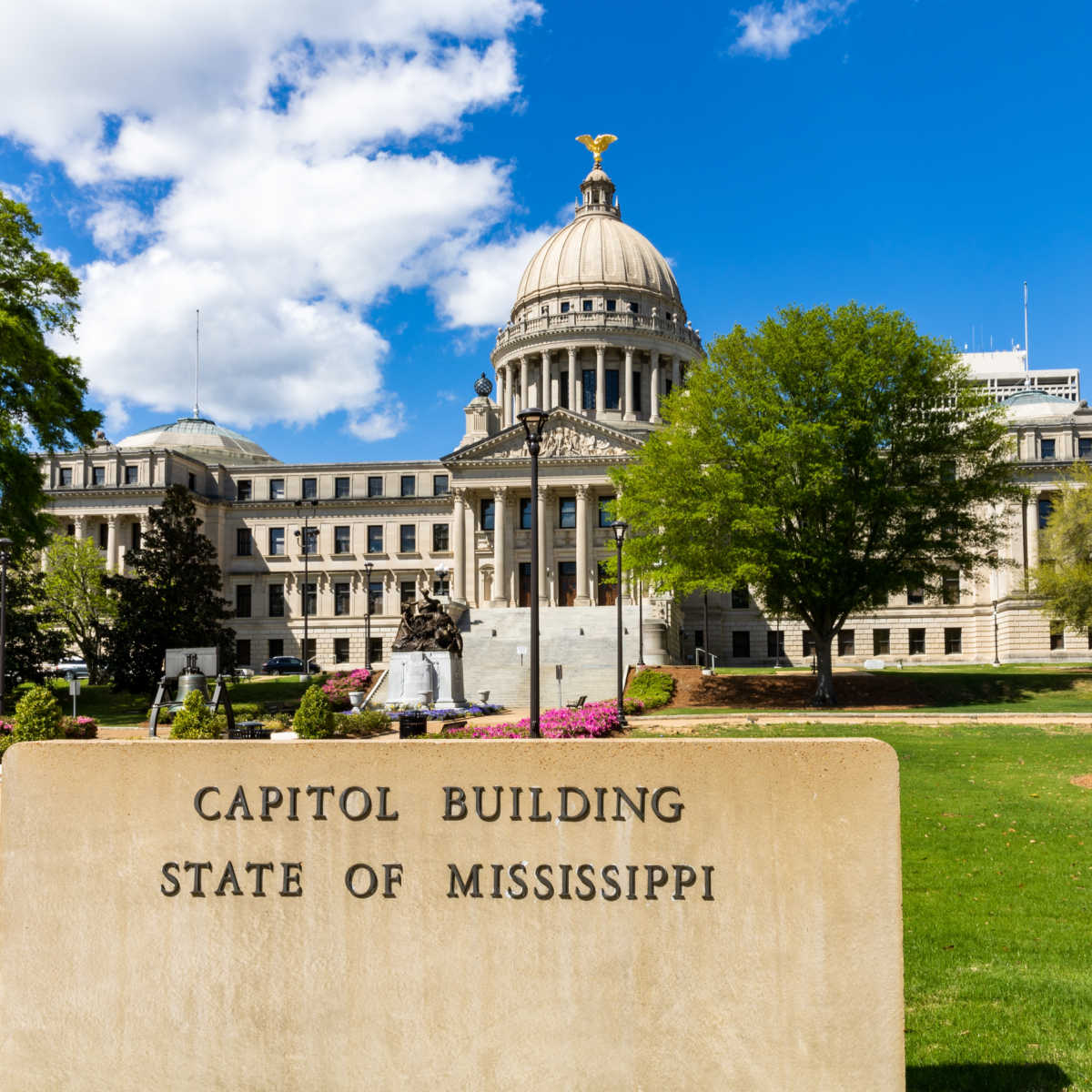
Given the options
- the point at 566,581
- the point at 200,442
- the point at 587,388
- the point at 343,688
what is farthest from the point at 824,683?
the point at 200,442

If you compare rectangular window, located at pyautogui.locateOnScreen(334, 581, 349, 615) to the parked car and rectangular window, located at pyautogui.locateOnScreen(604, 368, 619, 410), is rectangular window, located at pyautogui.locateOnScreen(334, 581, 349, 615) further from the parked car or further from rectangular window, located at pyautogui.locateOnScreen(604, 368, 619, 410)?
rectangular window, located at pyautogui.locateOnScreen(604, 368, 619, 410)

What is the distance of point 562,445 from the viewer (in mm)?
69438

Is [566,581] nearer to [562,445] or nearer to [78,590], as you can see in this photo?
[562,445]

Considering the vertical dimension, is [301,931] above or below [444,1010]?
above

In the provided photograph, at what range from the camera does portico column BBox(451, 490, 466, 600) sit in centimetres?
7000

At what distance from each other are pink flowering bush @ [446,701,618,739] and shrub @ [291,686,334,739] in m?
3.97

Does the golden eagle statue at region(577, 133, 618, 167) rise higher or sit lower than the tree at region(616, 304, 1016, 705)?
higher

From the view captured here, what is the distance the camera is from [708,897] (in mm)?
4266

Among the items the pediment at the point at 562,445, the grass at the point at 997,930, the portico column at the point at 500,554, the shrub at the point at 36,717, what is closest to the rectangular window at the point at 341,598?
the portico column at the point at 500,554

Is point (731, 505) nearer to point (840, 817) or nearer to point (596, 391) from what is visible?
point (840, 817)

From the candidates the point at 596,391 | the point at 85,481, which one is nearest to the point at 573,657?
the point at 596,391

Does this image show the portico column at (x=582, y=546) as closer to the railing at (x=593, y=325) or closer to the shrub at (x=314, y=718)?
the railing at (x=593, y=325)

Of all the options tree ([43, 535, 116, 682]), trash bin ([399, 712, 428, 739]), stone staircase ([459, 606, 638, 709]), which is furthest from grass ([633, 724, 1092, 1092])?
tree ([43, 535, 116, 682])

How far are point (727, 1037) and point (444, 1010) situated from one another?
1.28 m
